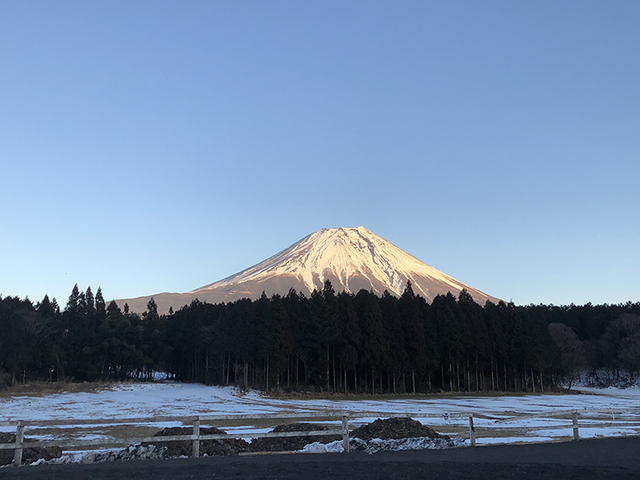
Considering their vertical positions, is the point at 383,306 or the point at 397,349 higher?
the point at 383,306

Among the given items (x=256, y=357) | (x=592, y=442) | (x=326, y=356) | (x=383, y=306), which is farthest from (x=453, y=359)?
(x=592, y=442)

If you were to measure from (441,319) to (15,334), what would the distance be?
55.5 meters

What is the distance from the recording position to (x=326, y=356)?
214ft

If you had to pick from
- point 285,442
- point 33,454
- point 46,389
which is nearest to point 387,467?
point 285,442

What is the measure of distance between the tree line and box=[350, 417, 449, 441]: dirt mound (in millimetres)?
48709

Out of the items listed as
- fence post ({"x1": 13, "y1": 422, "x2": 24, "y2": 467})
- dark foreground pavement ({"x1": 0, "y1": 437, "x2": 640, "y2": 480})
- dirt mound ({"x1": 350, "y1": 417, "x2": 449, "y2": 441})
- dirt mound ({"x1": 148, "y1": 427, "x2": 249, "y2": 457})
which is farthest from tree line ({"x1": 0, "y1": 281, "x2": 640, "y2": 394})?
fence post ({"x1": 13, "y1": 422, "x2": 24, "y2": 467})

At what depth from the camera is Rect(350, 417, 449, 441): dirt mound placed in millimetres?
14617

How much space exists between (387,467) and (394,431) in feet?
14.9

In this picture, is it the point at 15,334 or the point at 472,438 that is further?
the point at 15,334

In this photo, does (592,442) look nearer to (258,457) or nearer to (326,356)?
(258,457)

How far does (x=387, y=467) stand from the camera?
10.5 meters

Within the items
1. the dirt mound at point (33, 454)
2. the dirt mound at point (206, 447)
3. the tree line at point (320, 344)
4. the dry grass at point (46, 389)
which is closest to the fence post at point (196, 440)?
the dirt mound at point (206, 447)

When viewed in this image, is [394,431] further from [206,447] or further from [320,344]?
→ [320,344]

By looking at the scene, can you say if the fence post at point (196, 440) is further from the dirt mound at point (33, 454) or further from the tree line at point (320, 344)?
the tree line at point (320, 344)
